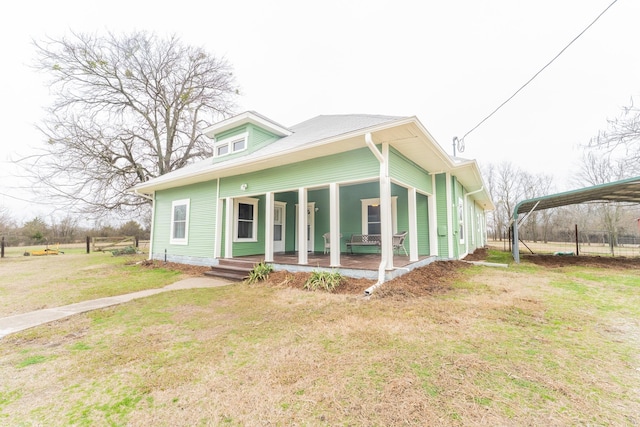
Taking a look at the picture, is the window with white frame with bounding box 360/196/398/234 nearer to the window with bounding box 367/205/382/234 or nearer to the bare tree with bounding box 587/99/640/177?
the window with bounding box 367/205/382/234

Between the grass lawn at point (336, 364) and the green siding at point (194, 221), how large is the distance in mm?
4410

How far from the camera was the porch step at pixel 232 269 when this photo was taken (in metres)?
6.82

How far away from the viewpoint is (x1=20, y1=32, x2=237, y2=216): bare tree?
1237cm

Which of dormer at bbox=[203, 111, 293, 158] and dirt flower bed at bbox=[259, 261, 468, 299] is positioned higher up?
dormer at bbox=[203, 111, 293, 158]

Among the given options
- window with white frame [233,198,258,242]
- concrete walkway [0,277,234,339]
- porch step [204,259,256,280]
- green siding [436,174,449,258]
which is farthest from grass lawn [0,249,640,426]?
window with white frame [233,198,258,242]

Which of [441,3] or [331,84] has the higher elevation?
[331,84]

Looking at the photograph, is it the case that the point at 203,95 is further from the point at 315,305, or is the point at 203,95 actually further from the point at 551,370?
the point at 551,370

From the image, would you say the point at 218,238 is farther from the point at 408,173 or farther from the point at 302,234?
the point at 408,173

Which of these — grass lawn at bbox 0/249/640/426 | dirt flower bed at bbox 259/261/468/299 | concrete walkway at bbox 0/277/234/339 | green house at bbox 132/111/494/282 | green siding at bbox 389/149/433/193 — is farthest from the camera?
green siding at bbox 389/149/433/193

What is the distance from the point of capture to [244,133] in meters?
8.57

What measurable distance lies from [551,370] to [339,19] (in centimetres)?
1161

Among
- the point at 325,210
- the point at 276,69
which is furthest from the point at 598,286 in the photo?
the point at 276,69

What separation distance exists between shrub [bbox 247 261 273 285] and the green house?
0.76ft

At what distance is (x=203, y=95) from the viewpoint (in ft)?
52.5
